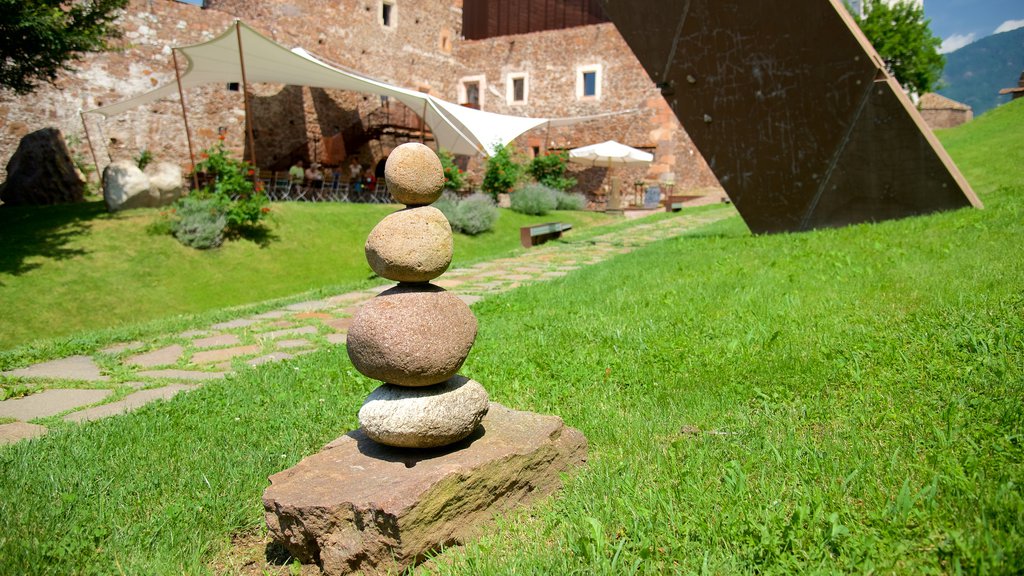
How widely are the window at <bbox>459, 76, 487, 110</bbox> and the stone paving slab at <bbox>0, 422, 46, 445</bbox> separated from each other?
22.0m

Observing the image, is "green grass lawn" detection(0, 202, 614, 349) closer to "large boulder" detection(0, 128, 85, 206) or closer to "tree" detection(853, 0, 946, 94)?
"large boulder" detection(0, 128, 85, 206)

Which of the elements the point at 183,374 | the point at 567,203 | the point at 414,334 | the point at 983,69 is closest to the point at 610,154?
the point at 567,203

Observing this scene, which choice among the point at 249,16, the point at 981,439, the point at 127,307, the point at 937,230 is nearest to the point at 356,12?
the point at 249,16

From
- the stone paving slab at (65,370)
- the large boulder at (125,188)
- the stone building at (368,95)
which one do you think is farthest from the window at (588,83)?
the stone paving slab at (65,370)

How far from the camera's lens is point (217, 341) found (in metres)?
5.11

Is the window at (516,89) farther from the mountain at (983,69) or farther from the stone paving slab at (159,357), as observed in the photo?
the mountain at (983,69)

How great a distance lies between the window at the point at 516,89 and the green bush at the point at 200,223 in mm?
15698

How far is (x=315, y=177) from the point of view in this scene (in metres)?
15.8

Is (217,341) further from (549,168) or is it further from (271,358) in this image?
(549,168)

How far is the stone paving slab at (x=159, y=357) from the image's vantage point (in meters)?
4.49

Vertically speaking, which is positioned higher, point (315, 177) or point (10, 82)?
point (10, 82)

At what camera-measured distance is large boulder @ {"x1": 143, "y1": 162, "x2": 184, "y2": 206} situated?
37.9 feet

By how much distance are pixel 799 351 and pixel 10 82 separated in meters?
10.8

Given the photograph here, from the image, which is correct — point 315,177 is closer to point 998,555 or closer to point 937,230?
point 937,230
